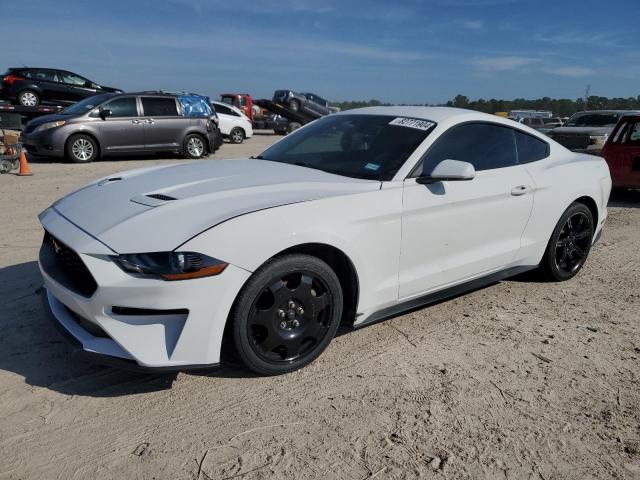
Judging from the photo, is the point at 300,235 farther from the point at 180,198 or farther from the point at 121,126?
the point at 121,126

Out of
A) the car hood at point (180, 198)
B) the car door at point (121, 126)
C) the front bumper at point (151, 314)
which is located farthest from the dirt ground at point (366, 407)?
the car door at point (121, 126)

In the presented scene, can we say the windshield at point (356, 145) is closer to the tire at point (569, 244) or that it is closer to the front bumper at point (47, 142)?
the tire at point (569, 244)

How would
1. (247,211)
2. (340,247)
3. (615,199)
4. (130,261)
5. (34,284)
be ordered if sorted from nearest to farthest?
(130,261)
(247,211)
(340,247)
(34,284)
(615,199)

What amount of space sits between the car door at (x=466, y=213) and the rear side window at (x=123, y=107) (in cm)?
1030

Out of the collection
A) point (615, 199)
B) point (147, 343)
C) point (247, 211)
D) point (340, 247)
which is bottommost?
point (615, 199)

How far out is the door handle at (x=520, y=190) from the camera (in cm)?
415

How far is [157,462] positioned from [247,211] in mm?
1286

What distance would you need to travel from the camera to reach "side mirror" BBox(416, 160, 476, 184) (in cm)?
345

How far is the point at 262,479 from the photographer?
2342 mm

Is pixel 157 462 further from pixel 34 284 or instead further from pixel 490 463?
pixel 34 284

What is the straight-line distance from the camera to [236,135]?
65.7 ft

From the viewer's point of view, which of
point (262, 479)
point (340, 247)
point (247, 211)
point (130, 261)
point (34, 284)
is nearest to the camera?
point (262, 479)

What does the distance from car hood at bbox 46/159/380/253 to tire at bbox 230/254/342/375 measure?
381 mm

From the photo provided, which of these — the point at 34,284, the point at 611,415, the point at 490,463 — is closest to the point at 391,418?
the point at 490,463
